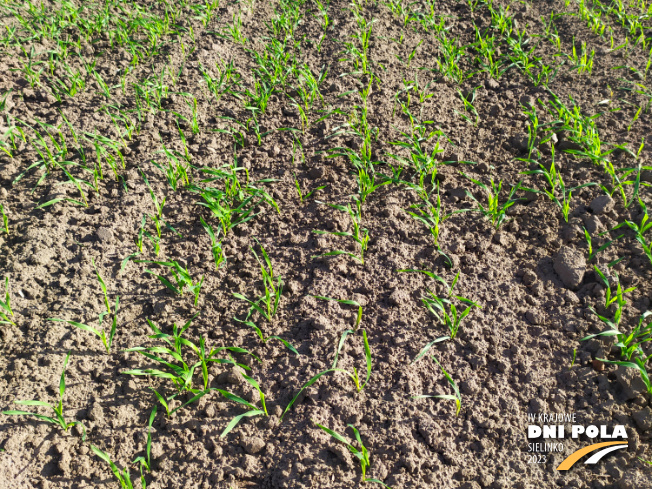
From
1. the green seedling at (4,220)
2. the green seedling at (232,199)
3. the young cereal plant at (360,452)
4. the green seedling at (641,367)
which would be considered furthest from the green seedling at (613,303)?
the green seedling at (4,220)

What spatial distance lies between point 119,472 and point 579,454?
78.2 inches

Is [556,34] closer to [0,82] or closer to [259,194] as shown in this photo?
[259,194]

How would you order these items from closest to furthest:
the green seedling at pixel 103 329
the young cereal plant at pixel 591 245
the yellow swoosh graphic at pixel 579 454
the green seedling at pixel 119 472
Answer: the green seedling at pixel 119 472, the yellow swoosh graphic at pixel 579 454, the green seedling at pixel 103 329, the young cereal plant at pixel 591 245

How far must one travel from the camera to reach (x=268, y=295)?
2350 millimetres

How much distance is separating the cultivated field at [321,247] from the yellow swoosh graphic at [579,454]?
3 cm

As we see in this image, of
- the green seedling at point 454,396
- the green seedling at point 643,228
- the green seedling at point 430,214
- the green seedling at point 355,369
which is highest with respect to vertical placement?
the green seedling at point 643,228

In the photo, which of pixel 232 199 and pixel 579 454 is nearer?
pixel 579 454

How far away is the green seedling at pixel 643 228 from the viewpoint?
249 cm

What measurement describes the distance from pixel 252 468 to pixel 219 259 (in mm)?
1150

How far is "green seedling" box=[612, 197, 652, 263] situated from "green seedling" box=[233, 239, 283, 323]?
201 centimetres

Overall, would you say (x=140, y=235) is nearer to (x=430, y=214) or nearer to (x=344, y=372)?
(x=344, y=372)

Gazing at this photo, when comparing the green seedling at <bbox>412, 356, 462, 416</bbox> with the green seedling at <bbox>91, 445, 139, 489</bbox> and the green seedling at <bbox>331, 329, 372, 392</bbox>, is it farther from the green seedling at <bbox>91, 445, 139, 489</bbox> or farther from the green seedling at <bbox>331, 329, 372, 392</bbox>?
the green seedling at <bbox>91, 445, 139, 489</bbox>

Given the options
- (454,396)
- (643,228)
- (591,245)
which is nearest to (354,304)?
(454,396)

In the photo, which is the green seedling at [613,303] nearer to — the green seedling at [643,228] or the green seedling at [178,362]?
the green seedling at [643,228]
